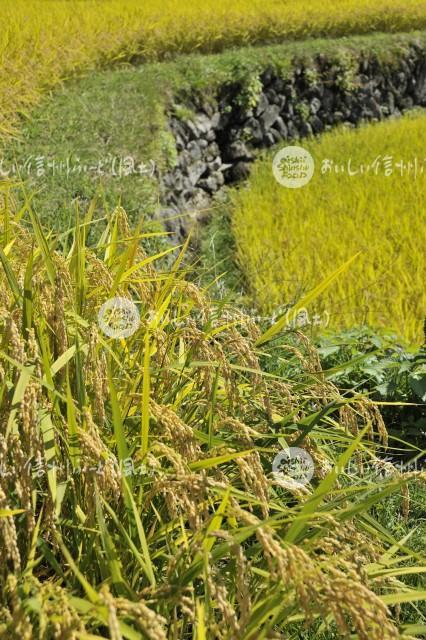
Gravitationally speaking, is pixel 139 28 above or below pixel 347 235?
above

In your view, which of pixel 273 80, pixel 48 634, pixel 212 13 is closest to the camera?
pixel 48 634

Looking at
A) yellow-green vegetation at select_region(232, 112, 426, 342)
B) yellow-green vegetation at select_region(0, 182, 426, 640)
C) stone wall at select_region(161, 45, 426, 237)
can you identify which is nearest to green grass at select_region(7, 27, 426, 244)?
stone wall at select_region(161, 45, 426, 237)

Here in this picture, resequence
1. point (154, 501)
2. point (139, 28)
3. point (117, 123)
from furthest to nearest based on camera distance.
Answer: point (139, 28)
point (117, 123)
point (154, 501)

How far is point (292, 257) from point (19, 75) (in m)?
2.39

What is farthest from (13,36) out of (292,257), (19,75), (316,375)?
(316,375)

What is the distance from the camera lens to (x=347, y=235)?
199 inches

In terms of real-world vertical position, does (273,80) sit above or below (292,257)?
above

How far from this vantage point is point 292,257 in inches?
184

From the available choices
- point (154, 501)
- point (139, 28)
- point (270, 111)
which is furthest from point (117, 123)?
point (154, 501)

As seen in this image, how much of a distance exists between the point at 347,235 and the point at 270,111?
11.2 feet

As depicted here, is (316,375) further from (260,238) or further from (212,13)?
(212,13)

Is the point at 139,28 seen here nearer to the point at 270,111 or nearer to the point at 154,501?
the point at 270,111

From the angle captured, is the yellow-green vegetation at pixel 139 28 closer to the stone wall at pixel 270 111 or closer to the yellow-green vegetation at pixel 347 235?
the stone wall at pixel 270 111

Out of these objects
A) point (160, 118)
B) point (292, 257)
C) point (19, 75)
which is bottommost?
point (292, 257)
